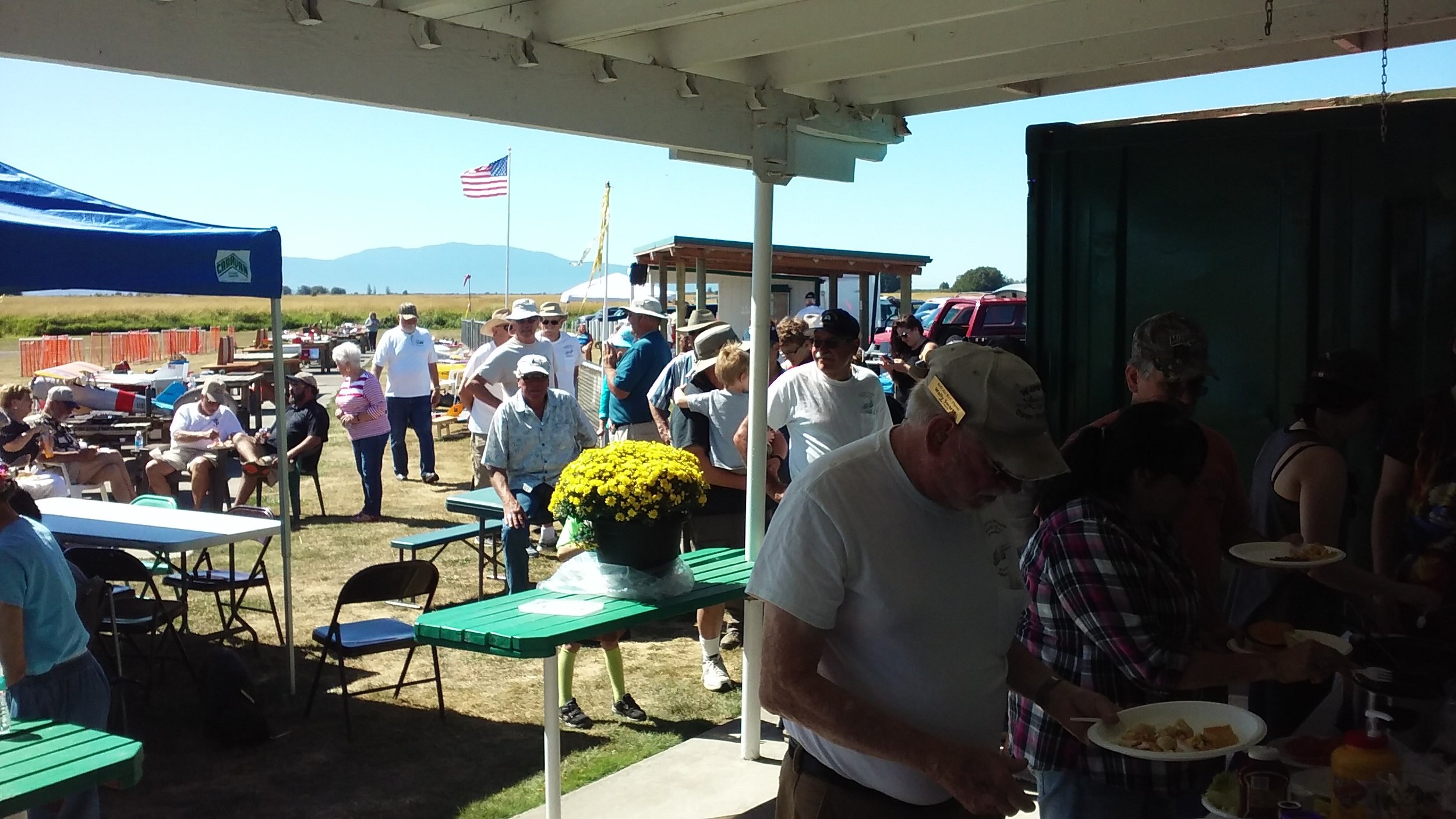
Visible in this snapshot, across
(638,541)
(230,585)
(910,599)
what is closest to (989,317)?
(230,585)

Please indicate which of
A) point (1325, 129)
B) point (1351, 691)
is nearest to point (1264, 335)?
point (1325, 129)

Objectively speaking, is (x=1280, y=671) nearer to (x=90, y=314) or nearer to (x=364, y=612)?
(x=364, y=612)

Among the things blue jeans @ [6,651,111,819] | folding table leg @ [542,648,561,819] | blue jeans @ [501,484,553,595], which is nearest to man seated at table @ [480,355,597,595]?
blue jeans @ [501,484,553,595]

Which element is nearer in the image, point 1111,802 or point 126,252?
point 1111,802

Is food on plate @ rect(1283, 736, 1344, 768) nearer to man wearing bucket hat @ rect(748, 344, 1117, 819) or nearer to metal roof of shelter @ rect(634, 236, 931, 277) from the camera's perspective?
man wearing bucket hat @ rect(748, 344, 1117, 819)

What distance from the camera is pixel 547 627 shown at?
3836 mm

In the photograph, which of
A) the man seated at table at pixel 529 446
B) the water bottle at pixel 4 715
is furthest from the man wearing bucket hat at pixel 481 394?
the water bottle at pixel 4 715

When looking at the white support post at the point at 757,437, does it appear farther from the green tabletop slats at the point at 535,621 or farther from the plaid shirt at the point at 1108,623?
the plaid shirt at the point at 1108,623

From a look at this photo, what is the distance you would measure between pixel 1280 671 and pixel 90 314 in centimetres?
8684

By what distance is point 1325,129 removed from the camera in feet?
12.4

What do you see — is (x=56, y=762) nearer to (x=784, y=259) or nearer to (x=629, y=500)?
(x=629, y=500)

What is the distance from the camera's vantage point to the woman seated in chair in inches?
140

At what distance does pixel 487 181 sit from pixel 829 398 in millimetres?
17442

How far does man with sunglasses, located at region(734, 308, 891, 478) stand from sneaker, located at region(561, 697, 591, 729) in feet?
5.16
